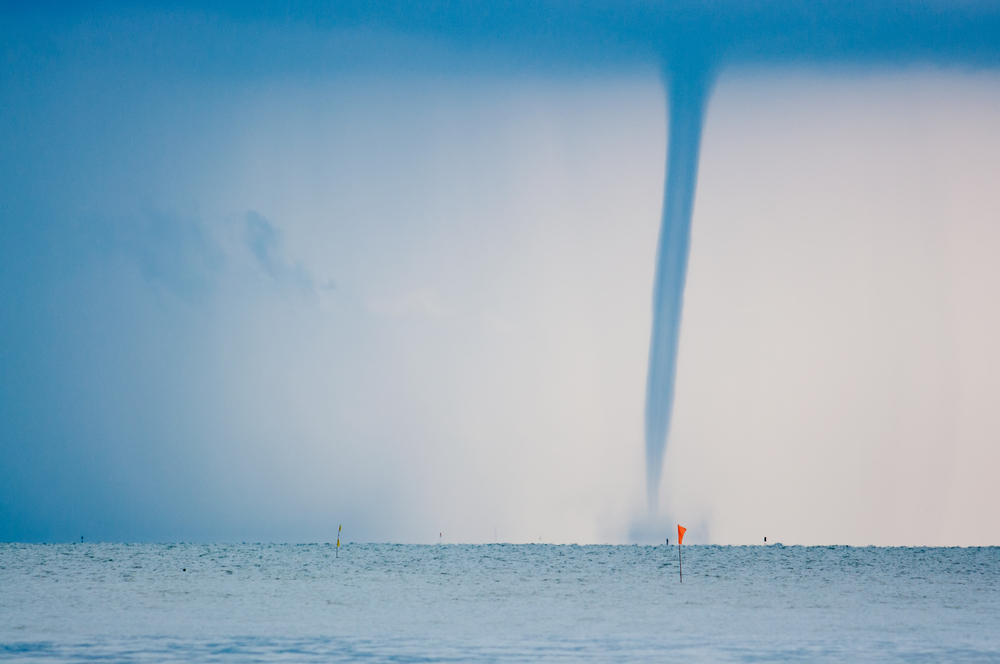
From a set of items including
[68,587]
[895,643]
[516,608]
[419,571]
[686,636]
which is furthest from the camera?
[419,571]

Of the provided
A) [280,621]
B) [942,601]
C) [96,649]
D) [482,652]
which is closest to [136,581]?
[280,621]

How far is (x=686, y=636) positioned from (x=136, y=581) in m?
36.9

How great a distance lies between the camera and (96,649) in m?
20.4

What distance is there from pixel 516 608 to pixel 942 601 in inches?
758

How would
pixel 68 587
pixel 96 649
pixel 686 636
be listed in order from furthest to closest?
pixel 68 587
pixel 686 636
pixel 96 649

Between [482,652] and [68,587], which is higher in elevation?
[482,652]

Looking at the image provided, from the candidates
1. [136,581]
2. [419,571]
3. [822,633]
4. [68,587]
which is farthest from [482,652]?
[419,571]

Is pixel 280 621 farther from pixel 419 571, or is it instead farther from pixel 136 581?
pixel 419 571

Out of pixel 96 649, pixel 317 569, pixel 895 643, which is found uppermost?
pixel 895 643

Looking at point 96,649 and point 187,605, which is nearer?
point 96,649

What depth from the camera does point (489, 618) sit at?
97.4ft

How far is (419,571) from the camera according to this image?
63.1 metres

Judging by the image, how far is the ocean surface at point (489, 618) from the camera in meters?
20.4

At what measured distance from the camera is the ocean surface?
20422mm
